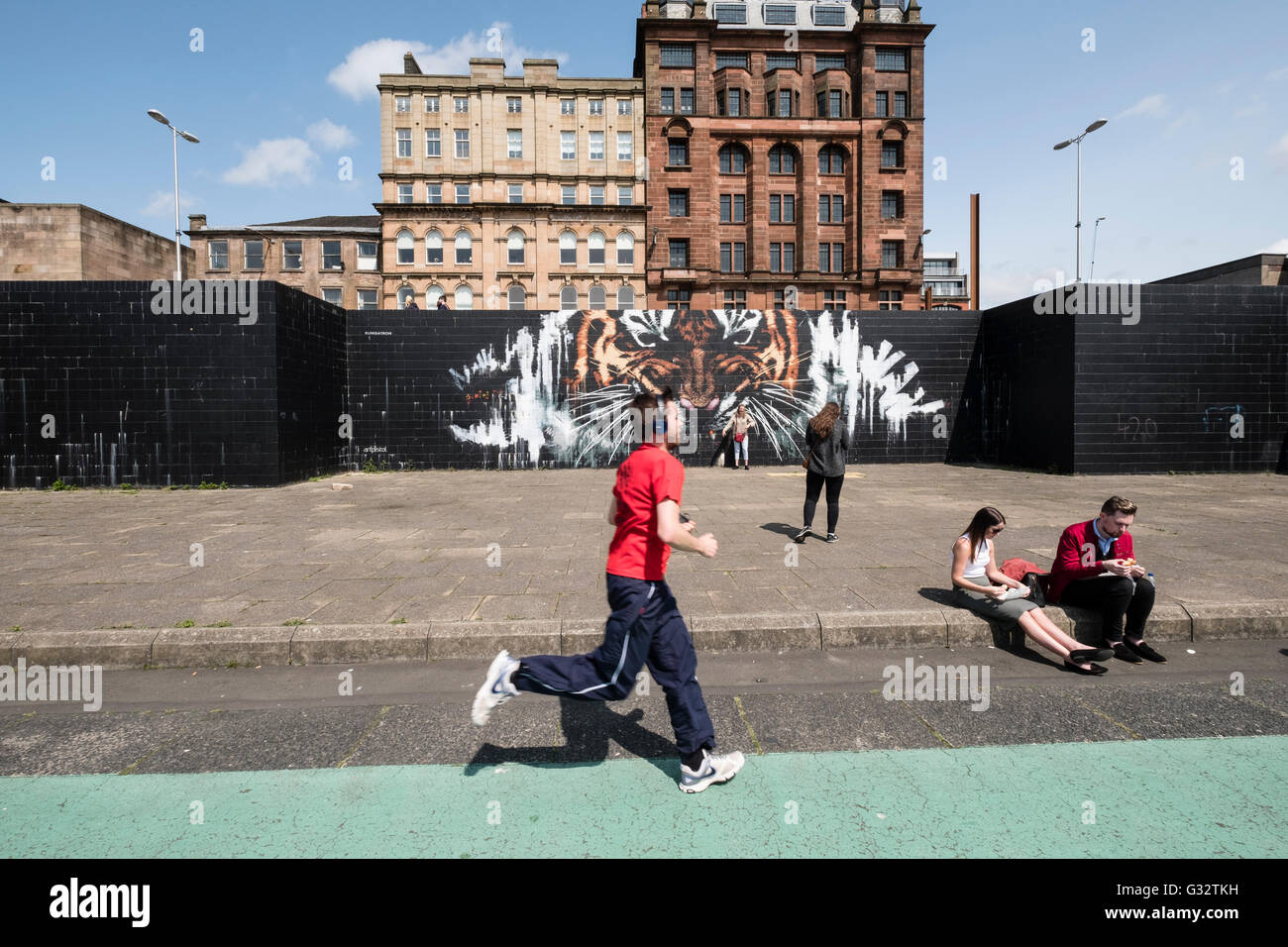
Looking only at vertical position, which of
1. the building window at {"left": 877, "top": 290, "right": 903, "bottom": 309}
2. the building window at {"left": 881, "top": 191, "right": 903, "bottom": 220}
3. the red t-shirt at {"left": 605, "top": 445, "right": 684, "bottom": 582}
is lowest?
the red t-shirt at {"left": 605, "top": 445, "right": 684, "bottom": 582}

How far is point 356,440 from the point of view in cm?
1575

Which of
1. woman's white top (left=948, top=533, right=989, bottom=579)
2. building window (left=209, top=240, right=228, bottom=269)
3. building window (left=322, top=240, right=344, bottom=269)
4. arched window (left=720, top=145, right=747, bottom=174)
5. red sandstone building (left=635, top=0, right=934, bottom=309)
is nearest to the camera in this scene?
woman's white top (left=948, top=533, right=989, bottom=579)

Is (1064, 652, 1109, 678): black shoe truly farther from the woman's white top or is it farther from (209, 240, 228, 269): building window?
(209, 240, 228, 269): building window

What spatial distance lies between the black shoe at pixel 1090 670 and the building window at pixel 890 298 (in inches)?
1538

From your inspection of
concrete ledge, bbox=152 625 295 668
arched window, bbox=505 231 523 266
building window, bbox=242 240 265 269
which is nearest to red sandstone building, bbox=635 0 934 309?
arched window, bbox=505 231 523 266

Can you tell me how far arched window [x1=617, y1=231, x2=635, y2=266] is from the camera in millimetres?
40844

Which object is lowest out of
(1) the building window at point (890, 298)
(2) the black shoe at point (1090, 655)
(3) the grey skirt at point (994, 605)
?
(2) the black shoe at point (1090, 655)

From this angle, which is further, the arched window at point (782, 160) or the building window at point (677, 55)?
the arched window at point (782, 160)

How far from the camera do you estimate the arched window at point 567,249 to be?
40.8 meters

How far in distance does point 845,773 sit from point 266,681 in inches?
136

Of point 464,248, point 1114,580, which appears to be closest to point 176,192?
point 464,248

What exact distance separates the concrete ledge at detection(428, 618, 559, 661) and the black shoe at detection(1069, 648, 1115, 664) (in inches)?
131

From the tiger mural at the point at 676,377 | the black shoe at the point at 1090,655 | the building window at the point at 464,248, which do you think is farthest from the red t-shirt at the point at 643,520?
the building window at the point at 464,248

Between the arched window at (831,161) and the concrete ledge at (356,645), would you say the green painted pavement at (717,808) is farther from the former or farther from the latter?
the arched window at (831,161)
